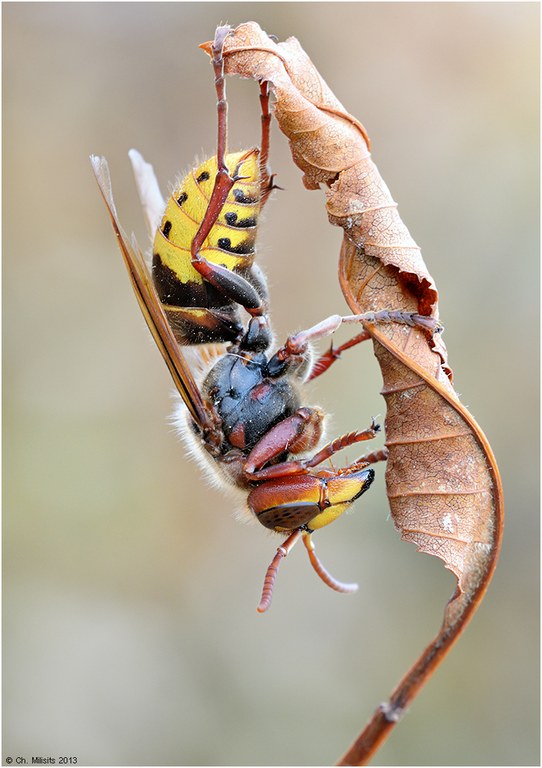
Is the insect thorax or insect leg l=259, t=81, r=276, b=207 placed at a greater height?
insect leg l=259, t=81, r=276, b=207

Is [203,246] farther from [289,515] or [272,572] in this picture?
[272,572]

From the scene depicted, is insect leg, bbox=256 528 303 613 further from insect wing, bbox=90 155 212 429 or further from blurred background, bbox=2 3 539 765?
blurred background, bbox=2 3 539 765

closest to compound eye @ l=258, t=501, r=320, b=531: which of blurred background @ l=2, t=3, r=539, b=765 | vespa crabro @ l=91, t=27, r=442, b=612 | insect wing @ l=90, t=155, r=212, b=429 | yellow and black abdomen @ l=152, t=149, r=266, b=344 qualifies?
vespa crabro @ l=91, t=27, r=442, b=612

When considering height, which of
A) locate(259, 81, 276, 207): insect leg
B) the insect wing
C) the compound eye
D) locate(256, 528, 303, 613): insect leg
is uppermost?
locate(259, 81, 276, 207): insect leg

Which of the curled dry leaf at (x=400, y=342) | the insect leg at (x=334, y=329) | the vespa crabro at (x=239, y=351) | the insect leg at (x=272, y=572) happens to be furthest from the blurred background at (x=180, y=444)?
the curled dry leaf at (x=400, y=342)

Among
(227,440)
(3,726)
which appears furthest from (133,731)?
(227,440)

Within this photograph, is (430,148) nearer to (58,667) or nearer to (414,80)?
(414,80)

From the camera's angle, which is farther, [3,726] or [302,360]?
[3,726]

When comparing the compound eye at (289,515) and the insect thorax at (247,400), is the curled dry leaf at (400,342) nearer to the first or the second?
the compound eye at (289,515)

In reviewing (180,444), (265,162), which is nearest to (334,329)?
(265,162)
